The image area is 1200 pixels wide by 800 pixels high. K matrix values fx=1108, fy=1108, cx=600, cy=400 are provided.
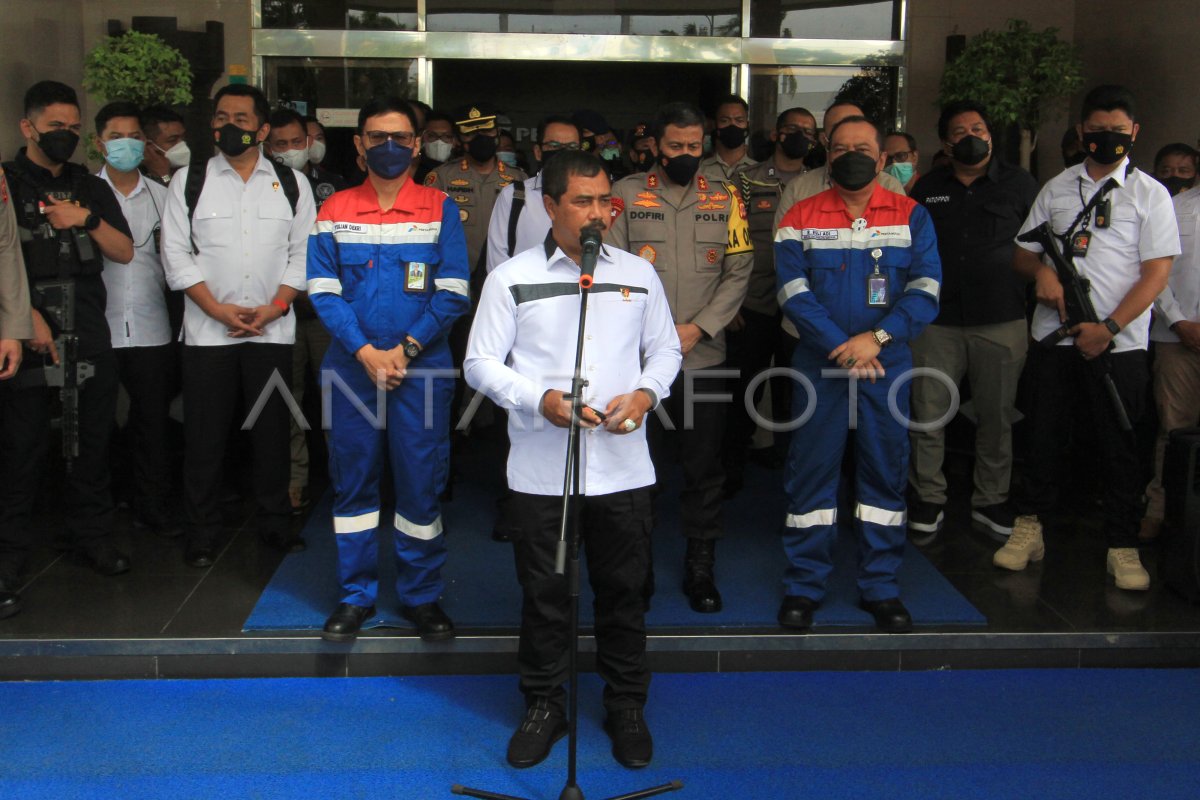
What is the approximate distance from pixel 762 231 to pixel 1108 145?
1.49 metres

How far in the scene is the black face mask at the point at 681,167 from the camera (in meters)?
3.85

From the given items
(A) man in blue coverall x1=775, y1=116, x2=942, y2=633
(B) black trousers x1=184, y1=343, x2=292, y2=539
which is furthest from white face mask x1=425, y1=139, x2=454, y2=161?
(A) man in blue coverall x1=775, y1=116, x2=942, y2=633

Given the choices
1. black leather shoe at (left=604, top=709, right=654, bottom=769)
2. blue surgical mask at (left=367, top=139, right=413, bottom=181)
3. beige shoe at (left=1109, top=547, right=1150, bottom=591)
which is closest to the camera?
black leather shoe at (left=604, top=709, right=654, bottom=769)

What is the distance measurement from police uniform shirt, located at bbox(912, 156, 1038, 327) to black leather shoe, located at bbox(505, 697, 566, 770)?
252cm

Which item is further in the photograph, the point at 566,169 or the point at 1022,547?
the point at 1022,547

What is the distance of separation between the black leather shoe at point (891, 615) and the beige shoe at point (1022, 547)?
2.44 ft

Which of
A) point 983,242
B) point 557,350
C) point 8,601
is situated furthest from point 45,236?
point 983,242

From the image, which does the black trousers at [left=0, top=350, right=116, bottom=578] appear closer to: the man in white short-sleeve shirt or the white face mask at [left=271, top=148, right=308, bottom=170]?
the white face mask at [left=271, top=148, right=308, bottom=170]

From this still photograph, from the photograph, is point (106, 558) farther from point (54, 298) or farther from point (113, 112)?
point (113, 112)

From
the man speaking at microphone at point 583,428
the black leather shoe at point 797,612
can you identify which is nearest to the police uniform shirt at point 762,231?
the black leather shoe at point 797,612

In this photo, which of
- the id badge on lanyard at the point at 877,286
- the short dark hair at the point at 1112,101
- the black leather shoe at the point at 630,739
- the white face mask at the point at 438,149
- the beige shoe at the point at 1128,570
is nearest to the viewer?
the black leather shoe at the point at 630,739

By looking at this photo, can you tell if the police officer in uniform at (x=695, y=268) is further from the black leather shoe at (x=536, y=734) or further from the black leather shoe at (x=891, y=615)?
the black leather shoe at (x=536, y=734)

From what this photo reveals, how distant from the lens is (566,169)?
2996mm

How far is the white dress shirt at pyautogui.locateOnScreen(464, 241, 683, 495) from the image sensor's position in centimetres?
309
